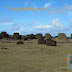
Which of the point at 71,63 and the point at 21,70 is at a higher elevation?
the point at 71,63

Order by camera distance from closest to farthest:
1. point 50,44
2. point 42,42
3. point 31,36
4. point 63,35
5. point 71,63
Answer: point 71,63, point 50,44, point 42,42, point 63,35, point 31,36

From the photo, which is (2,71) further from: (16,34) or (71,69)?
(16,34)

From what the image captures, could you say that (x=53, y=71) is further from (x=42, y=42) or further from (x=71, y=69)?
(x=42, y=42)

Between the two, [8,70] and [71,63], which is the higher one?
[71,63]

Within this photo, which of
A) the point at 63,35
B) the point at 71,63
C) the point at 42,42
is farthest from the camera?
the point at 63,35

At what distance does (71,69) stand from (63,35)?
51684 mm

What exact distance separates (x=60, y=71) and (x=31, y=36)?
62755 millimetres

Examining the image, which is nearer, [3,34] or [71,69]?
[71,69]

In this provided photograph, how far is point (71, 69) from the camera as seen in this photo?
6438mm

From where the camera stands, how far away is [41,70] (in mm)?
6383

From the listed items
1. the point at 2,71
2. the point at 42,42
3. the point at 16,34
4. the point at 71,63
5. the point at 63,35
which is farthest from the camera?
the point at 16,34

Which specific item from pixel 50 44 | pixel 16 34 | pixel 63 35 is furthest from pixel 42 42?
pixel 16 34

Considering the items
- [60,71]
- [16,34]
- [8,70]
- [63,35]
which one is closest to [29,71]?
Result: [8,70]

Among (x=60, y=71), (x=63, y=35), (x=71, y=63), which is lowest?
(x=60, y=71)
